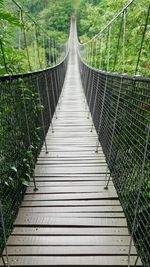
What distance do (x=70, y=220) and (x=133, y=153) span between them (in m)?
0.58

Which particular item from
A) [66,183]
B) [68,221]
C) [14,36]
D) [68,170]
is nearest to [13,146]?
[68,221]

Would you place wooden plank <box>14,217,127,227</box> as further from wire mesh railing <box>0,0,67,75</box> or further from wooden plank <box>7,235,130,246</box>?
wire mesh railing <box>0,0,67,75</box>

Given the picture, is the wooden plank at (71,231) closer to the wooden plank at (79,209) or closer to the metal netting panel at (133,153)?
the metal netting panel at (133,153)

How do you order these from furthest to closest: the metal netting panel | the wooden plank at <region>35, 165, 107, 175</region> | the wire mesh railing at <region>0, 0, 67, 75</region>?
the wooden plank at <region>35, 165, 107, 175</region>
the wire mesh railing at <region>0, 0, 67, 75</region>
the metal netting panel

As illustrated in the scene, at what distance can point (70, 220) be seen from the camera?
220 centimetres

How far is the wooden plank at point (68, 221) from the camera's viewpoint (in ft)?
7.02

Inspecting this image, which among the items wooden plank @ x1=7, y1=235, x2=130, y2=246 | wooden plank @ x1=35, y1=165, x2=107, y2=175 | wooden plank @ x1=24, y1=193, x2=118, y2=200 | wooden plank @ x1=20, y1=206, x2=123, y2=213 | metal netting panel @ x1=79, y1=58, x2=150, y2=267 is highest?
metal netting panel @ x1=79, y1=58, x2=150, y2=267

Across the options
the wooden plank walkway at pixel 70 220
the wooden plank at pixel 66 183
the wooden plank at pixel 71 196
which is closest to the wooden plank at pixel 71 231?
the wooden plank walkway at pixel 70 220

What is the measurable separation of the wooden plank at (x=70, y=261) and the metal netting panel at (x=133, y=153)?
0.12m

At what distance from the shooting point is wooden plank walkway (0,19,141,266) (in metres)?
1.83

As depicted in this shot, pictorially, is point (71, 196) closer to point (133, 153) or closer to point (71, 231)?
point (71, 231)

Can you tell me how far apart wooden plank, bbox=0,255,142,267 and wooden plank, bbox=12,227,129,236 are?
0.23 metres

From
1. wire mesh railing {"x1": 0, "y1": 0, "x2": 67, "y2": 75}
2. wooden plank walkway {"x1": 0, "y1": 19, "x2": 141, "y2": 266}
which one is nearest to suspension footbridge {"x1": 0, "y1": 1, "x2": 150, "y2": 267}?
wooden plank walkway {"x1": 0, "y1": 19, "x2": 141, "y2": 266}

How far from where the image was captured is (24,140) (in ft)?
8.38
